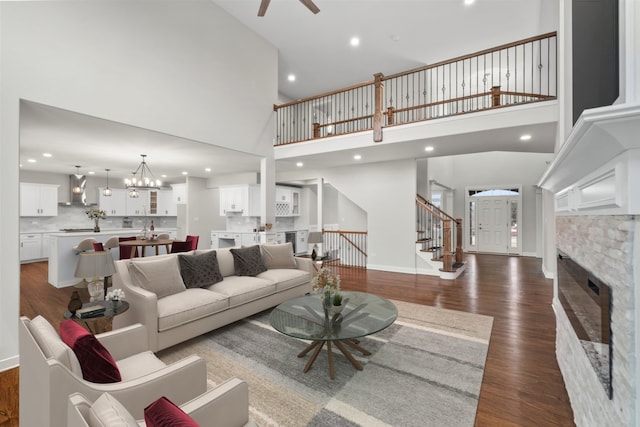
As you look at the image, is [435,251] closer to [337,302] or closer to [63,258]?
[337,302]

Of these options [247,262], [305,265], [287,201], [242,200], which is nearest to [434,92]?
[287,201]

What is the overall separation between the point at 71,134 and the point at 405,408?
18.8 ft

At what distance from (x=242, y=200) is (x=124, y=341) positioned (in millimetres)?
6930

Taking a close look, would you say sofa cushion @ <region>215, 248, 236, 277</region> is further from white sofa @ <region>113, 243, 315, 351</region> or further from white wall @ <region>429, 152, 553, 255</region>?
white wall @ <region>429, 152, 553, 255</region>

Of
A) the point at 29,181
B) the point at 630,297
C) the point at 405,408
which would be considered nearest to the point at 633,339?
the point at 630,297

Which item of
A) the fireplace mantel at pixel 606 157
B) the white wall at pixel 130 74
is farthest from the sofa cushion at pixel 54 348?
the fireplace mantel at pixel 606 157

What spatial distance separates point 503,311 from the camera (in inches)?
160

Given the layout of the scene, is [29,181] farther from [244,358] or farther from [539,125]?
[539,125]

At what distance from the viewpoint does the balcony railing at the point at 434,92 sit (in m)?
5.28

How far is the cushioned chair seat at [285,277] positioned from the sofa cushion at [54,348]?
264 cm

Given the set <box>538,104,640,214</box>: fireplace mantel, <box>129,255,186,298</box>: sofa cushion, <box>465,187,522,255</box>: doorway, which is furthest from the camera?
<box>465,187,522,255</box>: doorway

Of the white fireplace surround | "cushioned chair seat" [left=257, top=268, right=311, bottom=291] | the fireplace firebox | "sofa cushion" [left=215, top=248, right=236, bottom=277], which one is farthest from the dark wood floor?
"sofa cushion" [left=215, top=248, right=236, bottom=277]

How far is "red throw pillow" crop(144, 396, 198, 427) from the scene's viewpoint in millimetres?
835

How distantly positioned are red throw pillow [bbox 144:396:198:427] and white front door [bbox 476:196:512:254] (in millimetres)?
10676
